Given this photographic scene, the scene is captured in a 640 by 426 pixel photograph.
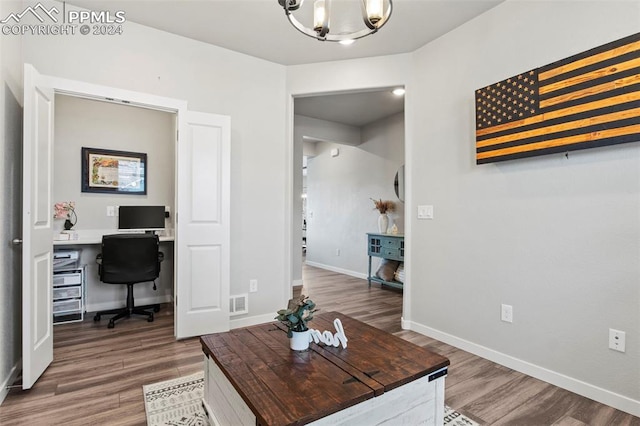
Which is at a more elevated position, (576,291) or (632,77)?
(632,77)

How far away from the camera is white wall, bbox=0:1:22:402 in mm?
1990

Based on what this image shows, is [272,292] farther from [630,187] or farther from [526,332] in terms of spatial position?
[630,187]

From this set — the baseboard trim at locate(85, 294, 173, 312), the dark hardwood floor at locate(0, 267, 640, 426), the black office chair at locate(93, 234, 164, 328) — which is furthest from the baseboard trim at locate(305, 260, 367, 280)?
the black office chair at locate(93, 234, 164, 328)

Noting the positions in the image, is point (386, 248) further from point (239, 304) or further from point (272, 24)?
point (272, 24)

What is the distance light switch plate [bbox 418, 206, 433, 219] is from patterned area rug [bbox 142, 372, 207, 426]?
2.32 m

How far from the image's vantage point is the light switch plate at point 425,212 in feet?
10.2

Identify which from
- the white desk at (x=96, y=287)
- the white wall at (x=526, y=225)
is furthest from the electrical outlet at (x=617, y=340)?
the white desk at (x=96, y=287)

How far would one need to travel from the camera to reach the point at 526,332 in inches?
91.4

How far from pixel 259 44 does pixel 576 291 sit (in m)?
3.27

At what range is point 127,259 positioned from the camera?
324 centimetres

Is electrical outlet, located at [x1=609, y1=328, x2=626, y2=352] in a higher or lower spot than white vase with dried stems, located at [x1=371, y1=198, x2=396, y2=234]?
lower

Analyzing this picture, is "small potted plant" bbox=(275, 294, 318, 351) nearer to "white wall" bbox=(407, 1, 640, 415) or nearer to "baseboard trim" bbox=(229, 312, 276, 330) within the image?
"white wall" bbox=(407, 1, 640, 415)

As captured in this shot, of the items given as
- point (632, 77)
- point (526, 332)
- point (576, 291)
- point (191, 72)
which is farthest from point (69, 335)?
point (632, 77)

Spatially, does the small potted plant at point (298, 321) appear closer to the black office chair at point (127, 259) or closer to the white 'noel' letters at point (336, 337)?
the white 'noel' letters at point (336, 337)
